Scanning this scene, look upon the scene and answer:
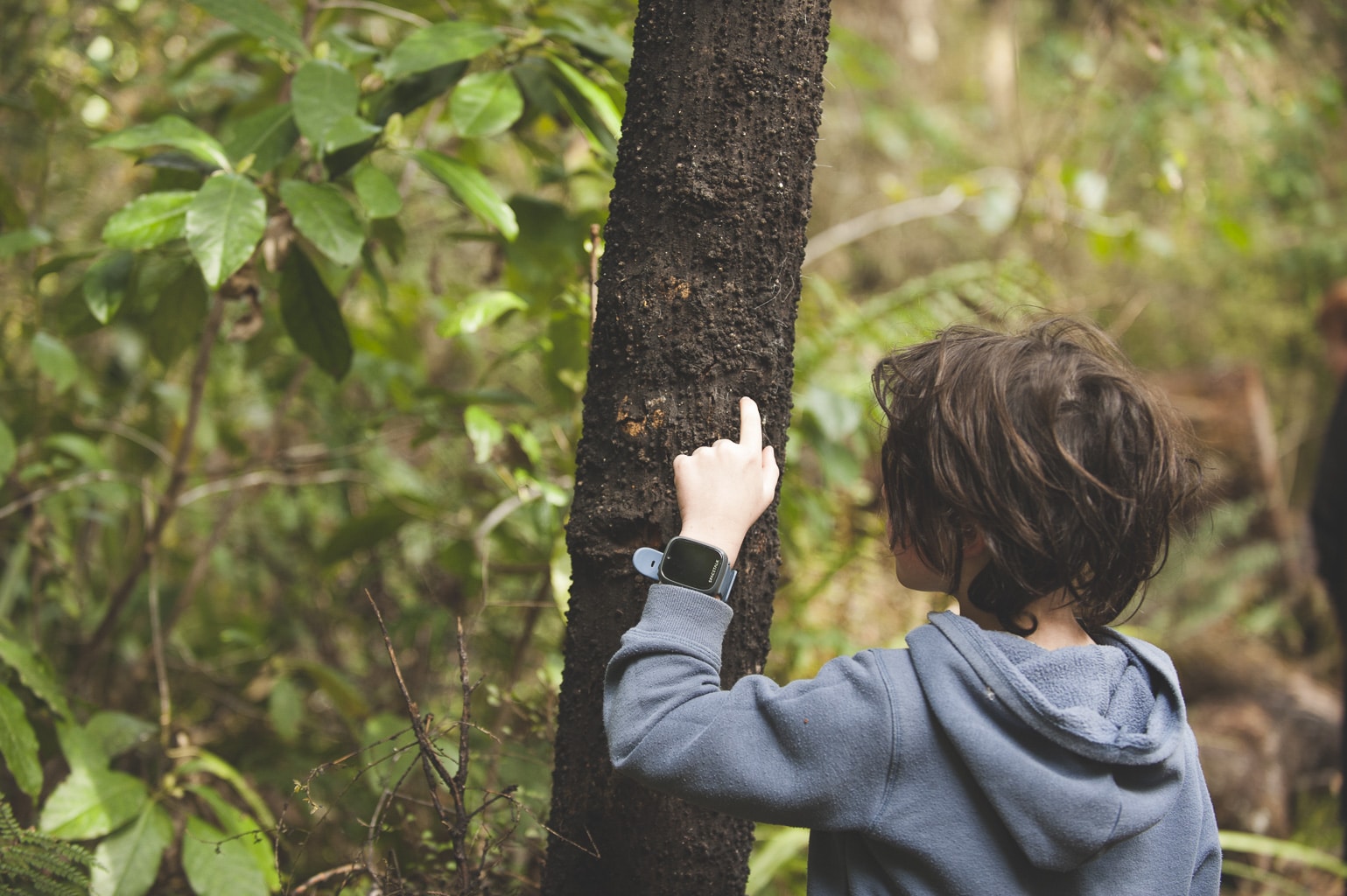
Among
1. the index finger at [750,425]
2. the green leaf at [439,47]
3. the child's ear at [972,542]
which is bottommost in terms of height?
the child's ear at [972,542]

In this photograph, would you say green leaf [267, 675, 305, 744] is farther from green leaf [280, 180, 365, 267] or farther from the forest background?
green leaf [280, 180, 365, 267]

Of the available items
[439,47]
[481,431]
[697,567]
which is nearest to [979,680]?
[697,567]

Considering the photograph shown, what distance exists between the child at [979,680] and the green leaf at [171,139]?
3.34 feet

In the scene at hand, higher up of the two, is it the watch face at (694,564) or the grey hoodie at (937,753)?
the watch face at (694,564)

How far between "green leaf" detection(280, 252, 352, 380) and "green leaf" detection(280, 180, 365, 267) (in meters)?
0.24

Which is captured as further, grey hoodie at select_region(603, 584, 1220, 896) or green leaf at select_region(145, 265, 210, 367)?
green leaf at select_region(145, 265, 210, 367)

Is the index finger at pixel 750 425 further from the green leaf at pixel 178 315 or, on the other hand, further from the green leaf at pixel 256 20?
the green leaf at pixel 178 315

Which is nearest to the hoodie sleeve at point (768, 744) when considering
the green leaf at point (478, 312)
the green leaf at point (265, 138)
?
the green leaf at point (478, 312)

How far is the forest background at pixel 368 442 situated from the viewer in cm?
159

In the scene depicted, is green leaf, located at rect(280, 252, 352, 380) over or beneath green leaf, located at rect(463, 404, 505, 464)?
over

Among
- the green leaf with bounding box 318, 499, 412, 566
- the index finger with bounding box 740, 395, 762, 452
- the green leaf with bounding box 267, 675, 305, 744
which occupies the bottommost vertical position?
the green leaf with bounding box 267, 675, 305, 744

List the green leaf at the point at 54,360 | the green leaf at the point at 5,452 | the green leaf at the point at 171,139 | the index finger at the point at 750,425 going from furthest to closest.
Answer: the green leaf at the point at 54,360 → the green leaf at the point at 5,452 → the green leaf at the point at 171,139 → the index finger at the point at 750,425

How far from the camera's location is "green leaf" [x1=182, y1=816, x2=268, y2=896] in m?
1.55

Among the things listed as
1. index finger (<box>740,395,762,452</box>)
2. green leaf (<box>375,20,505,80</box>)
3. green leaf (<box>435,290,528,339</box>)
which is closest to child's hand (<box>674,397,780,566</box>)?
index finger (<box>740,395,762,452</box>)
